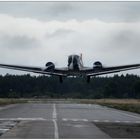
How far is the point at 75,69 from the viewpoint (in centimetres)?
5712

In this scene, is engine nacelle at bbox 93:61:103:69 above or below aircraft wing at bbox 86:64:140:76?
above

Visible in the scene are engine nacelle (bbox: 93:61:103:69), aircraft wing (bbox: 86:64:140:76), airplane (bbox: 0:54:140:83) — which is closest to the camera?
airplane (bbox: 0:54:140:83)

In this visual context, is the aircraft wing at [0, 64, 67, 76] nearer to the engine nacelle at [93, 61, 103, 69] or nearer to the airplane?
the airplane

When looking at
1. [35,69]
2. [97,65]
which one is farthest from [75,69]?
[35,69]

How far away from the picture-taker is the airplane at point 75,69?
5694 centimetres

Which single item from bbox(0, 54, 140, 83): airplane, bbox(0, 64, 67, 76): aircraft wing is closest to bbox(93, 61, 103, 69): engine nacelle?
bbox(0, 54, 140, 83): airplane

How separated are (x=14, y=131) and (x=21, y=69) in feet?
114

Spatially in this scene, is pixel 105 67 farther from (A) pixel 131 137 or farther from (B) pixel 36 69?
(A) pixel 131 137

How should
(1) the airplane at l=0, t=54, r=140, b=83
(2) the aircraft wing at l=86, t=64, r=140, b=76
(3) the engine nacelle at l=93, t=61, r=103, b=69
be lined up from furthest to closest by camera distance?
(3) the engine nacelle at l=93, t=61, r=103, b=69, (2) the aircraft wing at l=86, t=64, r=140, b=76, (1) the airplane at l=0, t=54, r=140, b=83

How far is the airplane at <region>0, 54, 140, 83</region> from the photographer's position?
56.9 metres

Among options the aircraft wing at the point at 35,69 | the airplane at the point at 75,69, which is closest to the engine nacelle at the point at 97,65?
the airplane at the point at 75,69

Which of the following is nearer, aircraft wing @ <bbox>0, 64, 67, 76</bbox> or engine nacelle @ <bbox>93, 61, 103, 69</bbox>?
aircraft wing @ <bbox>0, 64, 67, 76</bbox>

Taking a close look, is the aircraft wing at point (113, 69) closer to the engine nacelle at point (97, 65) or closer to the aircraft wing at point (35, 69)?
the engine nacelle at point (97, 65)

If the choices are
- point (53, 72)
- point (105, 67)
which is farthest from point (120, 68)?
point (53, 72)
